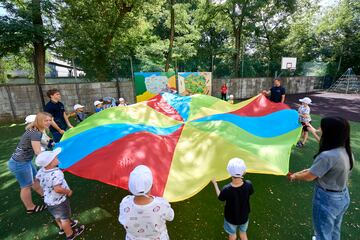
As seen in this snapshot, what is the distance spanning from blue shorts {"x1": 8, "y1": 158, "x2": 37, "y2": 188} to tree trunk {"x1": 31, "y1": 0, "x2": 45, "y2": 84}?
23.2 feet

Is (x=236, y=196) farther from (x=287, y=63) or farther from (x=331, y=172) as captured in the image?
(x=287, y=63)

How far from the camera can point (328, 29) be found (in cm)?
1875

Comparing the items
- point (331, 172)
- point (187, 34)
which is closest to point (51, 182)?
point (331, 172)

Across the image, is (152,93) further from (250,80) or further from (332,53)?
(332,53)

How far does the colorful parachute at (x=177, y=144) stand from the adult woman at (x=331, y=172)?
0.50m

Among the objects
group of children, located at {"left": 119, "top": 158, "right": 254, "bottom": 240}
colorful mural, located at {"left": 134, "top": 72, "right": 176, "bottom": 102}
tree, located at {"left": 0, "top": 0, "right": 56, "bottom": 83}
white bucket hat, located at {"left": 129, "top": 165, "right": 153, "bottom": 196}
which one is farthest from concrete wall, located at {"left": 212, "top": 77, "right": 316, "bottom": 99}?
white bucket hat, located at {"left": 129, "top": 165, "right": 153, "bottom": 196}

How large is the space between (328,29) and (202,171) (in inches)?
856

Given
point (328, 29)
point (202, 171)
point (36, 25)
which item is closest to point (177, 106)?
point (202, 171)

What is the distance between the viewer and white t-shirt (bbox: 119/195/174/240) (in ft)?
5.15

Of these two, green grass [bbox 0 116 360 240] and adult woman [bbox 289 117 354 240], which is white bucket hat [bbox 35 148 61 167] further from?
adult woman [bbox 289 117 354 240]

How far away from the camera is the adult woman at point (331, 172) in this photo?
185 centimetres

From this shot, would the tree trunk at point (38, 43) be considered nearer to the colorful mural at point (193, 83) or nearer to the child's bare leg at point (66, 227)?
the colorful mural at point (193, 83)

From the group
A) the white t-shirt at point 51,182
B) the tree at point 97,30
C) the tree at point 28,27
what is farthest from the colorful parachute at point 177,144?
the tree at point 97,30

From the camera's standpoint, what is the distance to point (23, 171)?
9.64 ft
